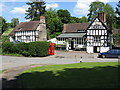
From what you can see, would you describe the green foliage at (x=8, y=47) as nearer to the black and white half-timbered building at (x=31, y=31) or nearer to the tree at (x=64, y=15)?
the black and white half-timbered building at (x=31, y=31)

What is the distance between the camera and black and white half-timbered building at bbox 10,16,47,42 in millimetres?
52688

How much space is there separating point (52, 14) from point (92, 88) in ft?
216

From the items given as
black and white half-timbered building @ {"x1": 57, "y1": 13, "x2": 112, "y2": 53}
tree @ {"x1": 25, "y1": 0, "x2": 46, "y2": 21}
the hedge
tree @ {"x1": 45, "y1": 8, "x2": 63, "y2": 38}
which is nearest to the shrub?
the hedge

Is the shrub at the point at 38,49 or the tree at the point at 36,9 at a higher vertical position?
the tree at the point at 36,9

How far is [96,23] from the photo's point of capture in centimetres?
4097

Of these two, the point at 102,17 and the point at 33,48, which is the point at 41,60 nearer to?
the point at 33,48

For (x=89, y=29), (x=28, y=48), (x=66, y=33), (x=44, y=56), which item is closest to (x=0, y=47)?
(x=28, y=48)

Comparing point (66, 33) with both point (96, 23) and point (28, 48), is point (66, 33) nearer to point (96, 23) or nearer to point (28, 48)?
point (96, 23)

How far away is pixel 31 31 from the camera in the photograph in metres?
52.8

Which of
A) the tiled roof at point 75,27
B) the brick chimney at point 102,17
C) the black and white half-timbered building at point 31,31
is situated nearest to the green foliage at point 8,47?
the black and white half-timbered building at point 31,31

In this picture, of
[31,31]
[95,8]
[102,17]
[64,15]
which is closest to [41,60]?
[102,17]

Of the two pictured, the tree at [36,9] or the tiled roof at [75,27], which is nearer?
the tiled roof at [75,27]

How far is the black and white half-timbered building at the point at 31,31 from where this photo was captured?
173 ft

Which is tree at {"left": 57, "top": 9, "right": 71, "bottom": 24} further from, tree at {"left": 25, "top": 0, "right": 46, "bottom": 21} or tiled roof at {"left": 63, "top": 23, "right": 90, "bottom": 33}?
tiled roof at {"left": 63, "top": 23, "right": 90, "bottom": 33}
